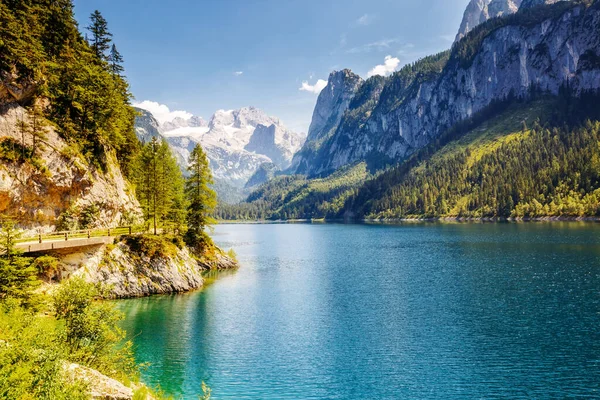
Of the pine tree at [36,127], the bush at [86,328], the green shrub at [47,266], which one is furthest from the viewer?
the pine tree at [36,127]

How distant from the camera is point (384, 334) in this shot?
37.8 metres

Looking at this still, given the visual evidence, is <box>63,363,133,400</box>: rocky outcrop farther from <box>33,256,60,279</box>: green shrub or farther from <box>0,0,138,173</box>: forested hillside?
<box>0,0,138,173</box>: forested hillside

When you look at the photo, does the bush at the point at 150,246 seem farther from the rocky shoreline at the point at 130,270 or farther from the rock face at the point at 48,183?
the rock face at the point at 48,183

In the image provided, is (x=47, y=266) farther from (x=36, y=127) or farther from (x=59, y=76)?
(x=59, y=76)

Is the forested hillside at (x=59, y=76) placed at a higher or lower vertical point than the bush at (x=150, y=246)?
higher

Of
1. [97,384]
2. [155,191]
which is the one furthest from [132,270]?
[97,384]

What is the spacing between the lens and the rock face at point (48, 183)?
155ft

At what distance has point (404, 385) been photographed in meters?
27.0

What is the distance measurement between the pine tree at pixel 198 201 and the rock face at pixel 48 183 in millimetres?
15488

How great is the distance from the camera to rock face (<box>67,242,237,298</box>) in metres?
47.5

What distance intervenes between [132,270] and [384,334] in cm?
3638

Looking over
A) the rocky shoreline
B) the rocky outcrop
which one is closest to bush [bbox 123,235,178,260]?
the rocky shoreline

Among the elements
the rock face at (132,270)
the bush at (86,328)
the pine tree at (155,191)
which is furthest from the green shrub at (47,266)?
the bush at (86,328)

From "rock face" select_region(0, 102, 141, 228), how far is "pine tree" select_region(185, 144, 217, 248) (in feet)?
50.8
